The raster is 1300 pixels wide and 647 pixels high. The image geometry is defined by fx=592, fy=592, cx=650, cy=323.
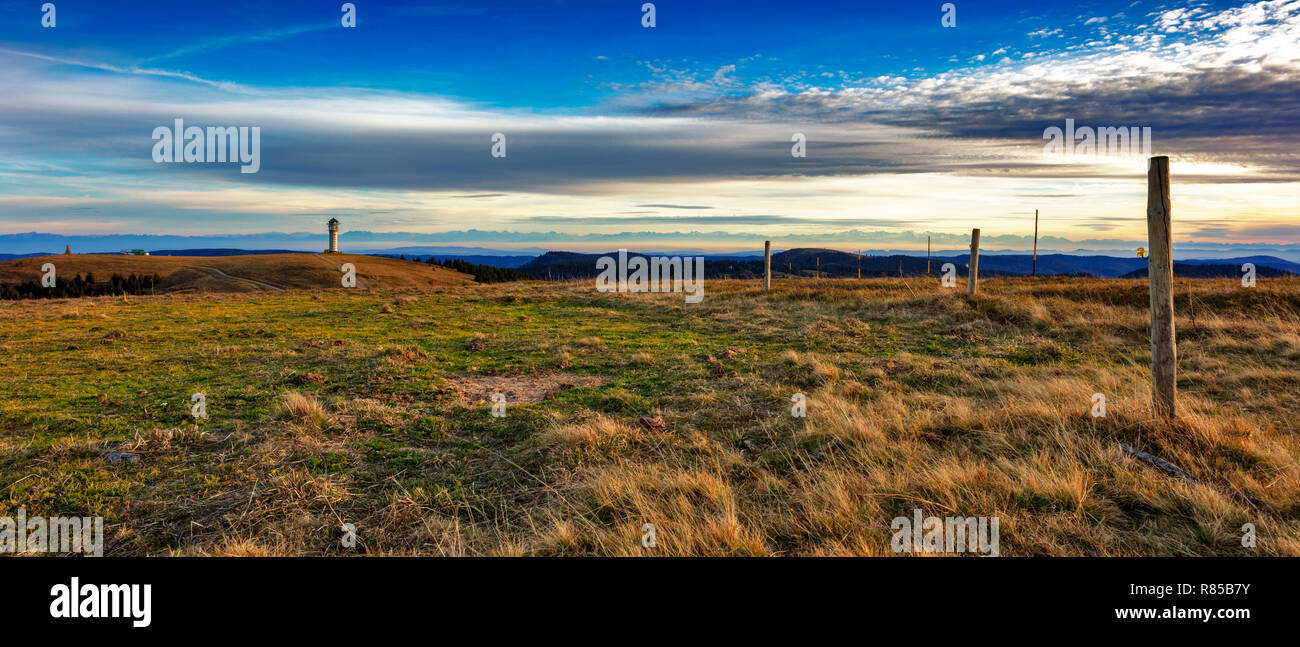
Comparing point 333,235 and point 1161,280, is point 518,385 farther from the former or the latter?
point 333,235

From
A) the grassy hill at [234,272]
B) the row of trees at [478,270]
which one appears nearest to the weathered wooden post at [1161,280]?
the grassy hill at [234,272]

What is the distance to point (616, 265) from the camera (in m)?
22.0

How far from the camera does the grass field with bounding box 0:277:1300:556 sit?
471cm

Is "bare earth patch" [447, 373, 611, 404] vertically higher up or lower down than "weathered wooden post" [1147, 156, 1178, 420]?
lower down

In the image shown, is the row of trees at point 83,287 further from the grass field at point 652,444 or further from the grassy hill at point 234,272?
the grass field at point 652,444

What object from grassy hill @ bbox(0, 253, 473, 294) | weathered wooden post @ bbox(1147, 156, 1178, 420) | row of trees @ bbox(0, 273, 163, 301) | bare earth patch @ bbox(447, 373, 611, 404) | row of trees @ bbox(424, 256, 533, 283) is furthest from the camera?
row of trees @ bbox(424, 256, 533, 283)

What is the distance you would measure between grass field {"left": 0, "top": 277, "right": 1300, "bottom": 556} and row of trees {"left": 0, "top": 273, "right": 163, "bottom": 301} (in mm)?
61781

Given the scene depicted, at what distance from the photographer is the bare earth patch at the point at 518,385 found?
9773mm

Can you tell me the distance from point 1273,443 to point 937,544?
4635mm

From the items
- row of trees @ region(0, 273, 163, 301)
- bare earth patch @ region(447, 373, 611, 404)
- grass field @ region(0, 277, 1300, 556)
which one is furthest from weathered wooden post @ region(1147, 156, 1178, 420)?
row of trees @ region(0, 273, 163, 301)

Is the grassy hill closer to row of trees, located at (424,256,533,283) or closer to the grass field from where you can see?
row of trees, located at (424,256,533,283)

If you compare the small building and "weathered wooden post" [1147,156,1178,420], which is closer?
"weathered wooden post" [1147,156,1178,420]
